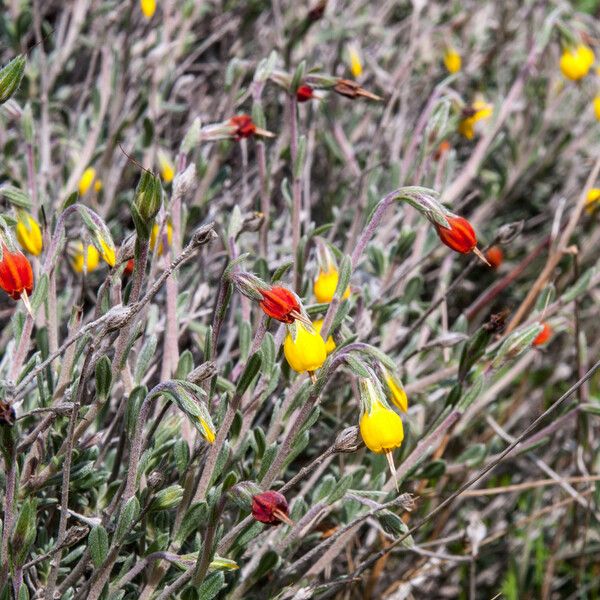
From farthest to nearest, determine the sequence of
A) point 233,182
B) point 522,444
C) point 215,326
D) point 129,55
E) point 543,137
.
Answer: point 543,137
point 233,182
point 129,55
point 522,444
point 215,326

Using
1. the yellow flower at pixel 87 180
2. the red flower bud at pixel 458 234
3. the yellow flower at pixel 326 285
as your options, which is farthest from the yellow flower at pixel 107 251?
the yellow flower at pixel 87 180

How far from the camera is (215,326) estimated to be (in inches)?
63.0

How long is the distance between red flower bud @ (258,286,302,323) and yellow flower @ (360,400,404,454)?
211 mm

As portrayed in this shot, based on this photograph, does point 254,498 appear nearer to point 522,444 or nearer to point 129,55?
point 522,444

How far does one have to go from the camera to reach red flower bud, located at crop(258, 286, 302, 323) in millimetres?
1491

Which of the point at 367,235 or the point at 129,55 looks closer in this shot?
the point at 367,235

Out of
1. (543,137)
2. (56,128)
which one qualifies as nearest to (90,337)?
(56,128)

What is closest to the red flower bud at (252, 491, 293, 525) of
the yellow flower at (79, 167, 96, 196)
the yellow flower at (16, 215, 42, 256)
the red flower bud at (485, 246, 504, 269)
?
the yellow flower at (16, 215, 42, 256)

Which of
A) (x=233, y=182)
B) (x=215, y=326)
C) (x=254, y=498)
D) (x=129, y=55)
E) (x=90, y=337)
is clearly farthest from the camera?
(x=233, y=182)

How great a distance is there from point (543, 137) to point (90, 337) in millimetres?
2408

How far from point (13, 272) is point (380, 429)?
26.6 inches

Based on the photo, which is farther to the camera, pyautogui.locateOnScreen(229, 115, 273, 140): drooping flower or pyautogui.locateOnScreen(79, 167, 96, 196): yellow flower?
pyautogui.locateOnScreen(79, 167, 96, 196): yellow flower

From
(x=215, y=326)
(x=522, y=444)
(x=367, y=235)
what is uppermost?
(x=367, y=235)

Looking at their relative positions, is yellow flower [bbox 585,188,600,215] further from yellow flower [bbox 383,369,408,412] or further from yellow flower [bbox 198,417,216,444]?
yellow flower [bbox 198,417,216,444]
